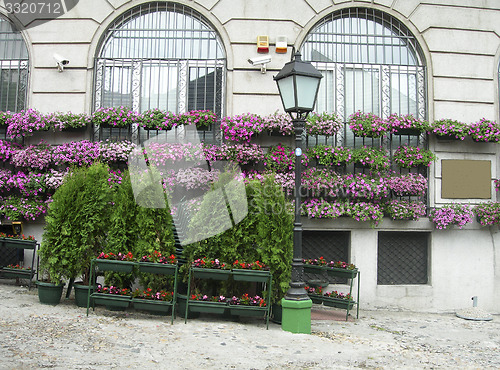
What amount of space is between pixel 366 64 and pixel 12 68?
860cm

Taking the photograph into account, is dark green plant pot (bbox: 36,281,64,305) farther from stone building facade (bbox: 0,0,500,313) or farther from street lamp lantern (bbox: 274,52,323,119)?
street lamp lantern (bbox: 274,52,323,119)

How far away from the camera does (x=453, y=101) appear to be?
423 inches

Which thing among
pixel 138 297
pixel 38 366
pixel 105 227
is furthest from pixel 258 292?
pixel 38 366

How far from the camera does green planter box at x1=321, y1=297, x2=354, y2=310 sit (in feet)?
28.1

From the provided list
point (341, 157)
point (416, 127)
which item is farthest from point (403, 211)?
point (416, 127)

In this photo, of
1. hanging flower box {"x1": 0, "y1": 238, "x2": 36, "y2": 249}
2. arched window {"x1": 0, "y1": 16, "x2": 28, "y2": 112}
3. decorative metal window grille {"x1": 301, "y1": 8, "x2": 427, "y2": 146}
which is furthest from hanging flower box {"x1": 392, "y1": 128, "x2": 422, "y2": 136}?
arched window {"x1": 0, "y1": 16, "x2": 28, "y2": 112}

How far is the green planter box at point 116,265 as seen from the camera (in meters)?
7.21

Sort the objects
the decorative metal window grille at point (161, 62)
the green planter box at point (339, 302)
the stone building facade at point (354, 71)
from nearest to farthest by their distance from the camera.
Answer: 1. the green planter box at point (339, 302)
2. the stone building facade at point (354, 71)
3. the decorative metal window grille at point (161, 62)

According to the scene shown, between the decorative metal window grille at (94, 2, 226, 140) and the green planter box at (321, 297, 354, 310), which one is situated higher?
the decorative metal window grille at (94, 2, 226, 140)

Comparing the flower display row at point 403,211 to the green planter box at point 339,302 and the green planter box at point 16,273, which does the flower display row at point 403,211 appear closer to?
the green planter box at point 339,302

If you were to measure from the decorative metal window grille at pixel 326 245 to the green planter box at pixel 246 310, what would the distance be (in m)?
3.40

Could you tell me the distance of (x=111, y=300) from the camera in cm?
729

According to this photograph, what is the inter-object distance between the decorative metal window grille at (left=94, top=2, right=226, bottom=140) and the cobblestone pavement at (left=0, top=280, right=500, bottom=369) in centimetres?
502

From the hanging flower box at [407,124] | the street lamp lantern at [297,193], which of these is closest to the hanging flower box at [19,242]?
the street lamp lantern at [297,193]
